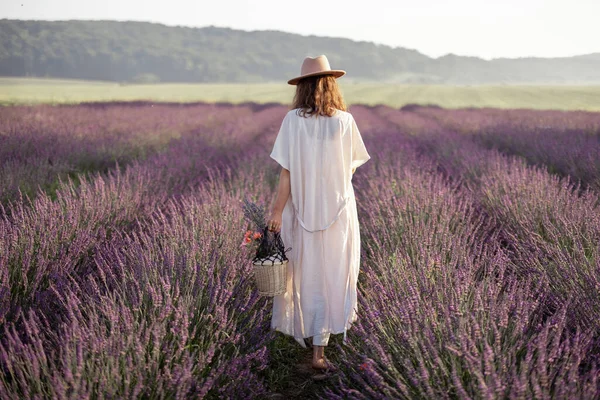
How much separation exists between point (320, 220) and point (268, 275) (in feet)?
1.24

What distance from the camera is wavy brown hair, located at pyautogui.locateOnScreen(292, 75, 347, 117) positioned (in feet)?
8.65

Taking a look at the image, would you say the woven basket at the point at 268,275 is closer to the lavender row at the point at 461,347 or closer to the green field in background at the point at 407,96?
the lavender row at the point at 461,347

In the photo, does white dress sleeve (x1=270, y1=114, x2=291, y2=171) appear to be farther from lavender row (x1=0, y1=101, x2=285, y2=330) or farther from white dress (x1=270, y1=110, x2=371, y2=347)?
lavender row (x1=0, y1=101, x2=285, y2=330)

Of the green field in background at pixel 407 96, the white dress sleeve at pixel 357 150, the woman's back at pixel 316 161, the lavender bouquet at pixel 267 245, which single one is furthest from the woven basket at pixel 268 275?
the green field in background at pixel 407 96

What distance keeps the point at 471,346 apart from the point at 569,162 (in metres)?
5.46

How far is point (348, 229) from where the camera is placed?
2.72 m

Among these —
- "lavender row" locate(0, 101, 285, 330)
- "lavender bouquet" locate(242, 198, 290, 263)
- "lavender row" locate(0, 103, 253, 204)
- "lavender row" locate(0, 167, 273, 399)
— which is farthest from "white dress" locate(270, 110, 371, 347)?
"lavender row" locate(0, 103, 253, 204)

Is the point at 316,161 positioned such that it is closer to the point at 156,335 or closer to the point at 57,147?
the point at 156,335

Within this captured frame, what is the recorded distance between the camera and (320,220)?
2.68 m

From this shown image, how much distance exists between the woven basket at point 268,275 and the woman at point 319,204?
19 cm

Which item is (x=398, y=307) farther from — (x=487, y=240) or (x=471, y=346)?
(x=487, y=240)

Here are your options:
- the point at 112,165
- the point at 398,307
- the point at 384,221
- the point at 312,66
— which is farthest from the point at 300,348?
the point at 112,165

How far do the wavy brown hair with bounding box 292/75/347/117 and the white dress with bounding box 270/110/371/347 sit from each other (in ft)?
0.12

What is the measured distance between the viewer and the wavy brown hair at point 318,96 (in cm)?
→ 264
